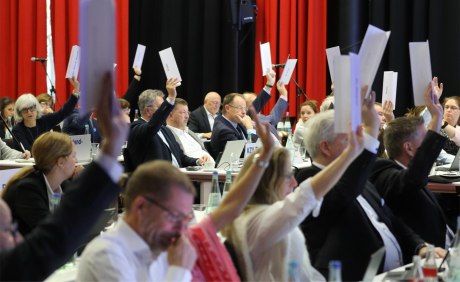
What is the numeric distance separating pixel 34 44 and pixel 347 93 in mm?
10202

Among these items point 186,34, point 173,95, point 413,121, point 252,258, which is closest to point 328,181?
point 252,258

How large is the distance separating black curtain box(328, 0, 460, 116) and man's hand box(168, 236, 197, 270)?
→ 810cm

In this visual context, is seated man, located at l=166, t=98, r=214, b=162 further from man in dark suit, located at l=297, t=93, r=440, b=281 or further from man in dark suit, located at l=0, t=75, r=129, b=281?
man in dark suit, located at l=0, t=75, r=129, b=281

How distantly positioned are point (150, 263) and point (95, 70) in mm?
574

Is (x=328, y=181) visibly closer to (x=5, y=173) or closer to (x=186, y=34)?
(x=5, y=173)

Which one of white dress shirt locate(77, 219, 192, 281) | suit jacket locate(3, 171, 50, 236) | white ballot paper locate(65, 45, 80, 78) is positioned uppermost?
white ballot paper locate(65, 45, 80, 78)

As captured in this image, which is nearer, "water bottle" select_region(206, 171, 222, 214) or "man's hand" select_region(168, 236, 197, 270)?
"man's hand" select_region(168, 236, 197, 270)

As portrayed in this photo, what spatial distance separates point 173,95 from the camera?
6.07m

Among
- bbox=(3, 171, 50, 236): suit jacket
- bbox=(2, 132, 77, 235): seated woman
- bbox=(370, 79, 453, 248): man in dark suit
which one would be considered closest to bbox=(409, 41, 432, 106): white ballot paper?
bbox=(370, 79, 453, 248): man in dark suit

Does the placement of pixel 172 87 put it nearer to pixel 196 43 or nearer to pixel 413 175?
pixel 413 175

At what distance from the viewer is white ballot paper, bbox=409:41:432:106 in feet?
11.7

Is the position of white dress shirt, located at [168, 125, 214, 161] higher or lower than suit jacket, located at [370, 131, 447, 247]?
lower

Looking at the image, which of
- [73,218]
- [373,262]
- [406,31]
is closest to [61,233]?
[73,218]

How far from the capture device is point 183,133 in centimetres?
748
